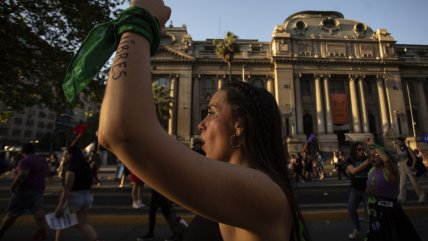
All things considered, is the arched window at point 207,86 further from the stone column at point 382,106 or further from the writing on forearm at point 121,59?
the writing on forearm at point 121,59

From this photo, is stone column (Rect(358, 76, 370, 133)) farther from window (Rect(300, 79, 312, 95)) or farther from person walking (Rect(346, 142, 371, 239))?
person walking (Rect(346, 142, 371, 239))

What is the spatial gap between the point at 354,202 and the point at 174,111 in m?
35.2

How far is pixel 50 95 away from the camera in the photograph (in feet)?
39.3

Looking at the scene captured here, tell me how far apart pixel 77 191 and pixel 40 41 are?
795 centimetres

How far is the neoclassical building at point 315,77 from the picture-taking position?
4009 cm

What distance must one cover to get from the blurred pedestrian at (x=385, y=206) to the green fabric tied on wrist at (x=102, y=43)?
173 inches

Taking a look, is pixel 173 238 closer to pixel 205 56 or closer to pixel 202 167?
pixel 202 167

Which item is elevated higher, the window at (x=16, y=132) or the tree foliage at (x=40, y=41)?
the window at (x=16, y=132)

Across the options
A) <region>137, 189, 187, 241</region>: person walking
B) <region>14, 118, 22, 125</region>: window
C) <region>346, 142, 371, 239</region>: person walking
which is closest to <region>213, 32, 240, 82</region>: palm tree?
<region>346, 142, 371, 239</region>: person walking

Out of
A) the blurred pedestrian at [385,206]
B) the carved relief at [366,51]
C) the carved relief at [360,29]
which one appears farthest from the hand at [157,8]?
the carved relief at [360,29]

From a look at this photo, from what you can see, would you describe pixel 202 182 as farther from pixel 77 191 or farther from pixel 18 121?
pixel 18 121

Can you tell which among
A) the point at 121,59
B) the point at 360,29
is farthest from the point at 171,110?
the point at 121,59

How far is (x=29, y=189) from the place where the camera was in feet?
18.8

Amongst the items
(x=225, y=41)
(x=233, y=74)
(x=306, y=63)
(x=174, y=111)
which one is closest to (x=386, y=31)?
(x=306, y=63)
